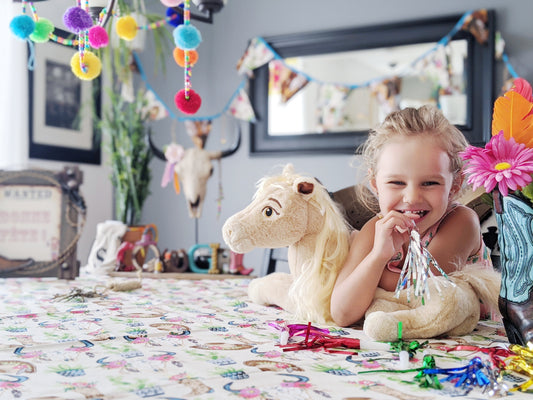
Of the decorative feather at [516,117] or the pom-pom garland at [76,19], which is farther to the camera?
the pom-pom garland at [76,19]

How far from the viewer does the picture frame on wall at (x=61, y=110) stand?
7.70 ft

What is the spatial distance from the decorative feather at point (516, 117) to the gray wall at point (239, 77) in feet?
5.06

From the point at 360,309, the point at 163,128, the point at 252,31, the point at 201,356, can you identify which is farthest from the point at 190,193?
the point at 201,356

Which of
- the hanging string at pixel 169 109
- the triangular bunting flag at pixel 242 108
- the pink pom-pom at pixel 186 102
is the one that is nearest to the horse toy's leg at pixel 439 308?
the pink pom-pom at pixel 186 102

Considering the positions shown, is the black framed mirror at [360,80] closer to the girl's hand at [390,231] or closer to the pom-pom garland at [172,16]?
the pom-pom garland at [172,16]

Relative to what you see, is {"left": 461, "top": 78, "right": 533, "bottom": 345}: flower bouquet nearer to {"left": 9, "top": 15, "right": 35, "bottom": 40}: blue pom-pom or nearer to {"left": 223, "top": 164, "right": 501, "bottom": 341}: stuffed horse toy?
{"left": 223, "top": 164, "right": 501, "bottom": 341}: stuffed horse toy

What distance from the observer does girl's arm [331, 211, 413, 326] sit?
2.73ft

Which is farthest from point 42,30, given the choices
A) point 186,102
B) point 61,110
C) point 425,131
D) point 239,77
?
point 239,77

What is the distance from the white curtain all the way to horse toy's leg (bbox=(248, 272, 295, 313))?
5.15 ft

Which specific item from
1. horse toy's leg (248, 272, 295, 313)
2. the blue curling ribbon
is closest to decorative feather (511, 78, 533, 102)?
the blue curling ribbon

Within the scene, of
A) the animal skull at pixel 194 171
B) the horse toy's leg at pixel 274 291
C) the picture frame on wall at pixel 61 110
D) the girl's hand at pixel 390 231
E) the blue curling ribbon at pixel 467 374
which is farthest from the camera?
the picture frame on wall at pixel 61 110

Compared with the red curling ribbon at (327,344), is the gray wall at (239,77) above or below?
above

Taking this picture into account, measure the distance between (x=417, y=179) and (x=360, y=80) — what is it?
158 centimetres

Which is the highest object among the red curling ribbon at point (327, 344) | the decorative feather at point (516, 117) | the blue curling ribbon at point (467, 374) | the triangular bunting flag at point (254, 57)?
the triangular bunting flag at point (254, 57)
